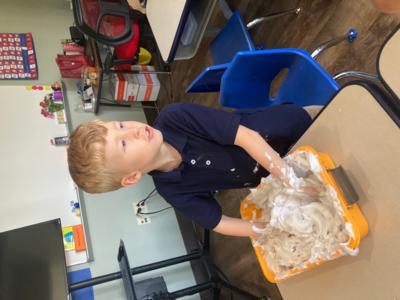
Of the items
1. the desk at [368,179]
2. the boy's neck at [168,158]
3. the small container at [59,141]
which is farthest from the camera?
the small container at [59,141]

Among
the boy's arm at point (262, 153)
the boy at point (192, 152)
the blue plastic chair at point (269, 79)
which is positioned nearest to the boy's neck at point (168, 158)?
the boy at point (192, 152)

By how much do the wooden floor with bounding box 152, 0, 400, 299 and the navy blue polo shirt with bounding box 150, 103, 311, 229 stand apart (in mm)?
585

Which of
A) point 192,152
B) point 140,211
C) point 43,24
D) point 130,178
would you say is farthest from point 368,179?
point 43,24

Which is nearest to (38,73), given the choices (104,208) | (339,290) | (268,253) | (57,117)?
(57,117)

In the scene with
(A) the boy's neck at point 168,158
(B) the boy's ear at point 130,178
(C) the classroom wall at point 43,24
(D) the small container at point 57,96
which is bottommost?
(B) the boy's ear at point 130,178

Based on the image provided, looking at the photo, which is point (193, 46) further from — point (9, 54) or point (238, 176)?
point (9, 54)

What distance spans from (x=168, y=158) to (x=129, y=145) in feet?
0.53

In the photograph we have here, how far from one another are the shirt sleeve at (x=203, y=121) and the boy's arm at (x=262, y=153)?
0.09 ft

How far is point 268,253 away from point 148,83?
207 cm

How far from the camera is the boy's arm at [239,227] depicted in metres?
1.01

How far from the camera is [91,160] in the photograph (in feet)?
3.28

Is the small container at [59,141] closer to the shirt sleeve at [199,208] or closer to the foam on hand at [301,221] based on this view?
the shirt sleeve at [199,208]

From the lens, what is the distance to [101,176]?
1023 millimetres

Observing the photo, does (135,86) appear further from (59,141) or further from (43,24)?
(43,24)
